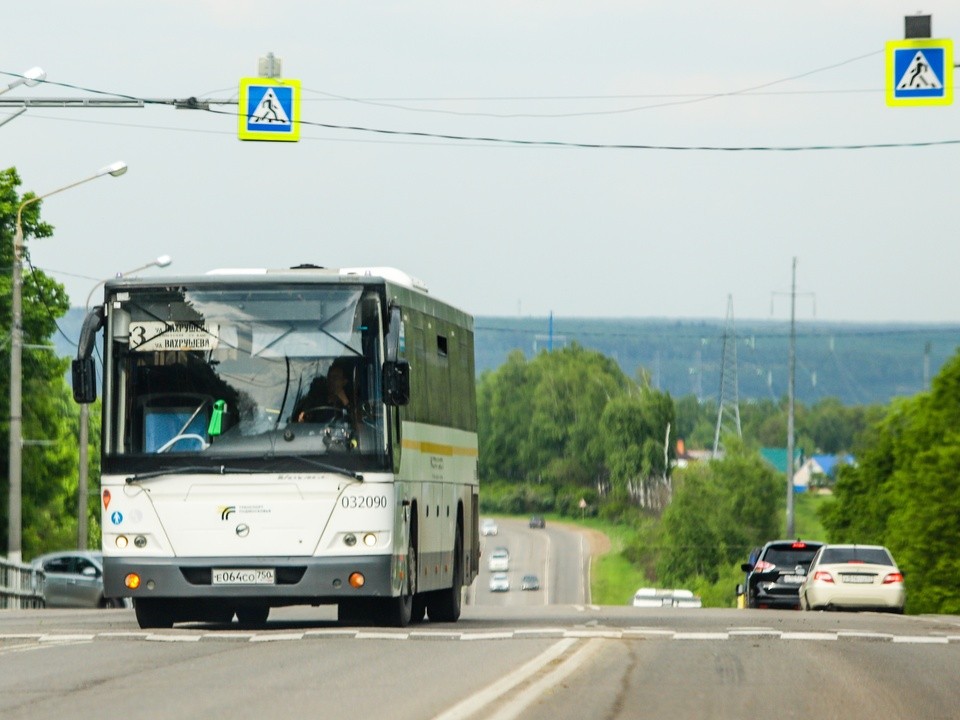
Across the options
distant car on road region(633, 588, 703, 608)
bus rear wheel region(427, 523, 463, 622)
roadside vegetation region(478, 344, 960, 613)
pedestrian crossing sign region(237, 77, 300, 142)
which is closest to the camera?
bus rear wheel region(427, 523, 463, 622)

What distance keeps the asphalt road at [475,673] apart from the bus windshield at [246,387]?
1.66 meters

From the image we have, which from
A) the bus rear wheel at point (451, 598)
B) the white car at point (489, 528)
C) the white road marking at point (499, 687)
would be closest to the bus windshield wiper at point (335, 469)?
the white road marking at point (499, 687)

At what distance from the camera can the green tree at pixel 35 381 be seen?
59375 mm

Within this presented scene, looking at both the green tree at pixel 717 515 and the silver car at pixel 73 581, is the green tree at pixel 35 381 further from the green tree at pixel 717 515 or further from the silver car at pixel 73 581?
the green tree at pixel 717 515

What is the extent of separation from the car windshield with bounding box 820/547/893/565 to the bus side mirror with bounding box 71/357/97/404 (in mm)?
19116

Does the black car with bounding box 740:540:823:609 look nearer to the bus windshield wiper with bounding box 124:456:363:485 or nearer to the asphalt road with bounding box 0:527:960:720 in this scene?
Result: the asphalt road with bounding box 0:527:960:720

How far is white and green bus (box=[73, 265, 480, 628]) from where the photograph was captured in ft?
62.3

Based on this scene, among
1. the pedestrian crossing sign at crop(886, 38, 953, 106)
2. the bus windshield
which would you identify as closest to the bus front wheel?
the bus windshield

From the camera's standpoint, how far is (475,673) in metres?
13.9

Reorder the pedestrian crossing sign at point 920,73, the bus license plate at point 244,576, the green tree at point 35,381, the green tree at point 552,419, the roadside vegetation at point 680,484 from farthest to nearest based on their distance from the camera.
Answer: the green tree at point 552,419, the roadside vegetation at point 680,484, the green tree at point 35,381, the pedestrian crossing sign at point 920,73, the bus license plate at point 244,576

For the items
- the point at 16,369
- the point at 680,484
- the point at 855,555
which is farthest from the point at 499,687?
the point at 680,484

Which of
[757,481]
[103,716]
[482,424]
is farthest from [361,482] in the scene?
[482,424]

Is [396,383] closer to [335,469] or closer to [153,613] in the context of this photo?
[335,469]

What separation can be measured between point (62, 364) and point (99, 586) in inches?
810
